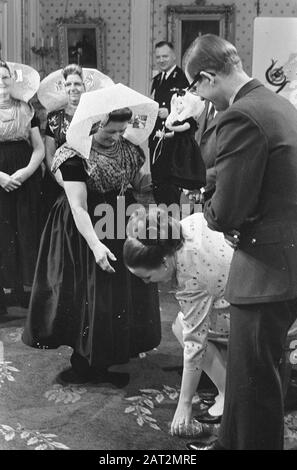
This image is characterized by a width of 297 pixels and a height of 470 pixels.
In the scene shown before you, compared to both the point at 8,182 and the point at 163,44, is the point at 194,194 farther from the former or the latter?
the point at 8,182

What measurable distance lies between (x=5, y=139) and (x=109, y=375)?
1440 millimetres

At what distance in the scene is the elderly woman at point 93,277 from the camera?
261 centimetres

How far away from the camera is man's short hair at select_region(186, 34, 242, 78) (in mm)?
1753

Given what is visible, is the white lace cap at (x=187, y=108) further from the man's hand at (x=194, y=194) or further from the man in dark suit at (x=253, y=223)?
the man in dark suit at (x=253, y=223)

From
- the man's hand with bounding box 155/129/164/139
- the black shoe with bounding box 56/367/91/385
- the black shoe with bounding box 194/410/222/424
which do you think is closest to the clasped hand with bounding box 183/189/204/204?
the man's hand with bounding box 155/129/164/139

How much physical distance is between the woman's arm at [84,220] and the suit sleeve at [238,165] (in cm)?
95

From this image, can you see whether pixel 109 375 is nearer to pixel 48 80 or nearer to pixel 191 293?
pixel 191 293

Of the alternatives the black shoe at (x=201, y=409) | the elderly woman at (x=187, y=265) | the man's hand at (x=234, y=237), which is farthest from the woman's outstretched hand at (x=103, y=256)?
the man's hand at (x=234, y=237)

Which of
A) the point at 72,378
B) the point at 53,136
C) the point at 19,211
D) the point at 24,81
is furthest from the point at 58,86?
the point at 72,378

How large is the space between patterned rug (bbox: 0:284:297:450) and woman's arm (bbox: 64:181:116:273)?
51 centimetres

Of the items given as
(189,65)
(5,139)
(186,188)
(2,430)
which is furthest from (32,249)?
(189,65)

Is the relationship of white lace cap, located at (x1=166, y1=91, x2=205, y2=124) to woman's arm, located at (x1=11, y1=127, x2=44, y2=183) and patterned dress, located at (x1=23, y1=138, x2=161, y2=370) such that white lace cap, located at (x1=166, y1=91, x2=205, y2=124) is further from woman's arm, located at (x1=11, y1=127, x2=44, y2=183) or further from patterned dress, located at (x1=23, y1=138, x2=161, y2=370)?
woman's arm, located at (x1=11, y1=127, x2=44, y2=183)

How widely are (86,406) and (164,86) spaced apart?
1.49 m

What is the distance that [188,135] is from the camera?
325 centimetres
